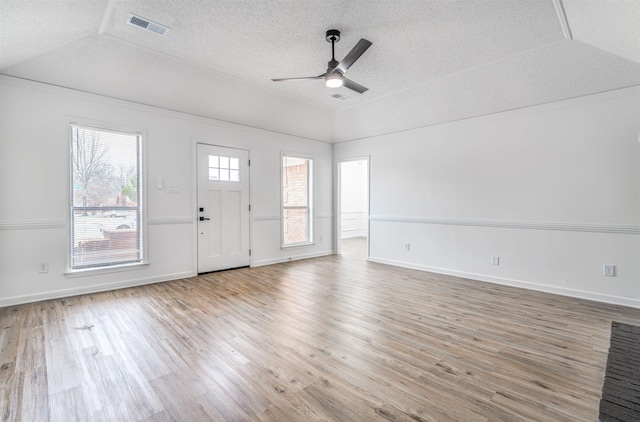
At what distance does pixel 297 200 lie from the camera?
667 centimetres

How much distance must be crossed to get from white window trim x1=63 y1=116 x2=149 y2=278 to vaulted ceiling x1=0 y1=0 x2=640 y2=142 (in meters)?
0.41

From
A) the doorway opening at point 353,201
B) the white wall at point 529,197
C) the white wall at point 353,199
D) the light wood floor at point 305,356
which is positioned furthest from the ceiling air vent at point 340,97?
the white wall at point 353,199

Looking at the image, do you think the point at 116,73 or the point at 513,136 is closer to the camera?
the point at 116,73

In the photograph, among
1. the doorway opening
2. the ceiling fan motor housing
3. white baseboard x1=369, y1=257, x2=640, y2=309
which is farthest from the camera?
the doorway opening

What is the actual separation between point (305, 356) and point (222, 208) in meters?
3.57

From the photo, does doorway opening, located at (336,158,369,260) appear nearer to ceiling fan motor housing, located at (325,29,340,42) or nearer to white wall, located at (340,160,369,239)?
white wall, located at (340,160,369,239)

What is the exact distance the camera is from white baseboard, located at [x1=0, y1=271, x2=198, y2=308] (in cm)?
358

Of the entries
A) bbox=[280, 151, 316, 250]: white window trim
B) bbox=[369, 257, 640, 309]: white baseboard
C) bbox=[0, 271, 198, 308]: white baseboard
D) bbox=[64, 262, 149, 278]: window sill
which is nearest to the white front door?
bbox=[0, 271, 198, 308]: white baseboard

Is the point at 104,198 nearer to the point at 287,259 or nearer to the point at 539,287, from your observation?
the point at 287,259

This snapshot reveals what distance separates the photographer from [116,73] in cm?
372

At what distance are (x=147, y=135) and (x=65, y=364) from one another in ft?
10.6

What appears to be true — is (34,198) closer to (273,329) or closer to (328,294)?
(273,329)

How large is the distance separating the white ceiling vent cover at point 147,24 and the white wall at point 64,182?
5.50 ft

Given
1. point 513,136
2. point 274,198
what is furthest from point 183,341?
point 513,136
